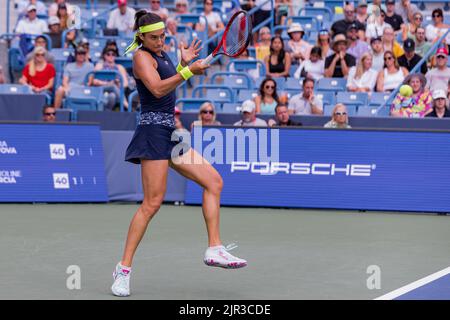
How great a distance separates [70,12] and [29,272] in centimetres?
1281

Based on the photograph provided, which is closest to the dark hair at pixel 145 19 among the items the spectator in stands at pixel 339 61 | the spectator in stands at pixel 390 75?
the spectator in stands at pixel 390 75

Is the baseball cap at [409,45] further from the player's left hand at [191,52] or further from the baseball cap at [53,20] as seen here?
the player's left hand at [191,52]

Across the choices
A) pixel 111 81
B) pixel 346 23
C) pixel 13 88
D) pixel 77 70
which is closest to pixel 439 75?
pixel 346 23

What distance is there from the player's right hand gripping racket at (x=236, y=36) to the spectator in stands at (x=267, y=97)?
8132 mm

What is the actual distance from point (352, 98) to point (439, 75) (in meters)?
1.41

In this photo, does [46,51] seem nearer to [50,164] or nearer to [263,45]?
[263,45]

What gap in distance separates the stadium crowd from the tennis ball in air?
43 millimetres

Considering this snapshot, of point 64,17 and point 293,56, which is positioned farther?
point 64,17

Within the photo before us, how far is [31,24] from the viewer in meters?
20.7

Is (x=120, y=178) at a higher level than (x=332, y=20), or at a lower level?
lower

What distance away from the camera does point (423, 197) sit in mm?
13930
